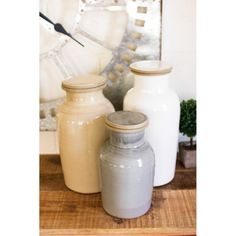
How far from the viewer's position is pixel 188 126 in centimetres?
99

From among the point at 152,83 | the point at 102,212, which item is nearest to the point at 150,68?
the point at 152,83

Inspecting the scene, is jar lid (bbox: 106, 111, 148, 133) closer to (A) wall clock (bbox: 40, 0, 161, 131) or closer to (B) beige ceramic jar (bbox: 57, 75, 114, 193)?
(B) beige ceramic jar (bbox: 57, 75, 114, 193)

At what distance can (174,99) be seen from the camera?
2.99 feet

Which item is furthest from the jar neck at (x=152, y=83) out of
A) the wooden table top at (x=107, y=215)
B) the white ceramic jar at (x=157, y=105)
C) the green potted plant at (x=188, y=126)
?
Answer: the wooden table top at (x=107, y=215)

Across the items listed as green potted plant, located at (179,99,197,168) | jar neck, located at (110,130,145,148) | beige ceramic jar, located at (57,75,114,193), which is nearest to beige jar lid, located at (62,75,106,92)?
beige ceramic jar, located at (57,75,114,193)

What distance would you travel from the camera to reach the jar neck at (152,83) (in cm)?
89

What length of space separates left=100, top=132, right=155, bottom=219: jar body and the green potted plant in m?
0.17

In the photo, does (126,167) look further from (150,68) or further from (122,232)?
(150,68)

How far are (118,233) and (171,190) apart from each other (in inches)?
7.5

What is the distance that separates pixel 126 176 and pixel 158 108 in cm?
17
